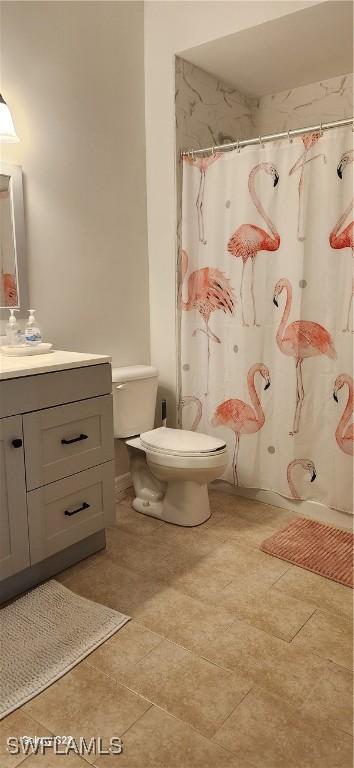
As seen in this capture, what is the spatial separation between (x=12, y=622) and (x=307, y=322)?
66.5 inches

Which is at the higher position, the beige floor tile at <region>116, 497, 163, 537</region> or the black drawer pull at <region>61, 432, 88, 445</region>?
the black drawer pull at <region>61, 432, 88, 445</region>

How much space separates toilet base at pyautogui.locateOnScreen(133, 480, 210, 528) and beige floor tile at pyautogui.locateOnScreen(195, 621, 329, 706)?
744 millimetres

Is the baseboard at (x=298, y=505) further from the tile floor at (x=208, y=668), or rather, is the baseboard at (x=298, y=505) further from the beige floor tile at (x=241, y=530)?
the tile floor at (x=208, y=668)

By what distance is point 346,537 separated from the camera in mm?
2375

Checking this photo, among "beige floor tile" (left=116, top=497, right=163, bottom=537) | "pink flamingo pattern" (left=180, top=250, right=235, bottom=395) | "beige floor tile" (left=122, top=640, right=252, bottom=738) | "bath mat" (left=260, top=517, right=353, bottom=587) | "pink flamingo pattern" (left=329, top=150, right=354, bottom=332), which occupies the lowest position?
"beige floor tile" (left=122, top=640, right=252, bottom=738)

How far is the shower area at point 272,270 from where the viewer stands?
2.33m

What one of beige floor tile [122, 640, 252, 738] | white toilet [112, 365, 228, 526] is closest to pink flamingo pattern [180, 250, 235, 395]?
white toilet [112, 365, 228, 526]

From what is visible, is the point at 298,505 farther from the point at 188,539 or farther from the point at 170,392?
the point at 170,392

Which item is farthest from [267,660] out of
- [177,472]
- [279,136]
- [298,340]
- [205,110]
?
[205,110]

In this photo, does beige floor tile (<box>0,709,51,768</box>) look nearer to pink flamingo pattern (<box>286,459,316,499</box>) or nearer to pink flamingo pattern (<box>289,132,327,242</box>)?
pink flamingo pattern (<box>286,459,316,499</box>)

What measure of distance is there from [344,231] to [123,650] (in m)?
1.81

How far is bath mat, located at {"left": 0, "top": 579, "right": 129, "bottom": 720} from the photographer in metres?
1.55

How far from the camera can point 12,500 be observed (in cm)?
178

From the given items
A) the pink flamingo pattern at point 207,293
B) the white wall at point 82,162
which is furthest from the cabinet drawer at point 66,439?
the pink flamingo pattern at point 207,293
